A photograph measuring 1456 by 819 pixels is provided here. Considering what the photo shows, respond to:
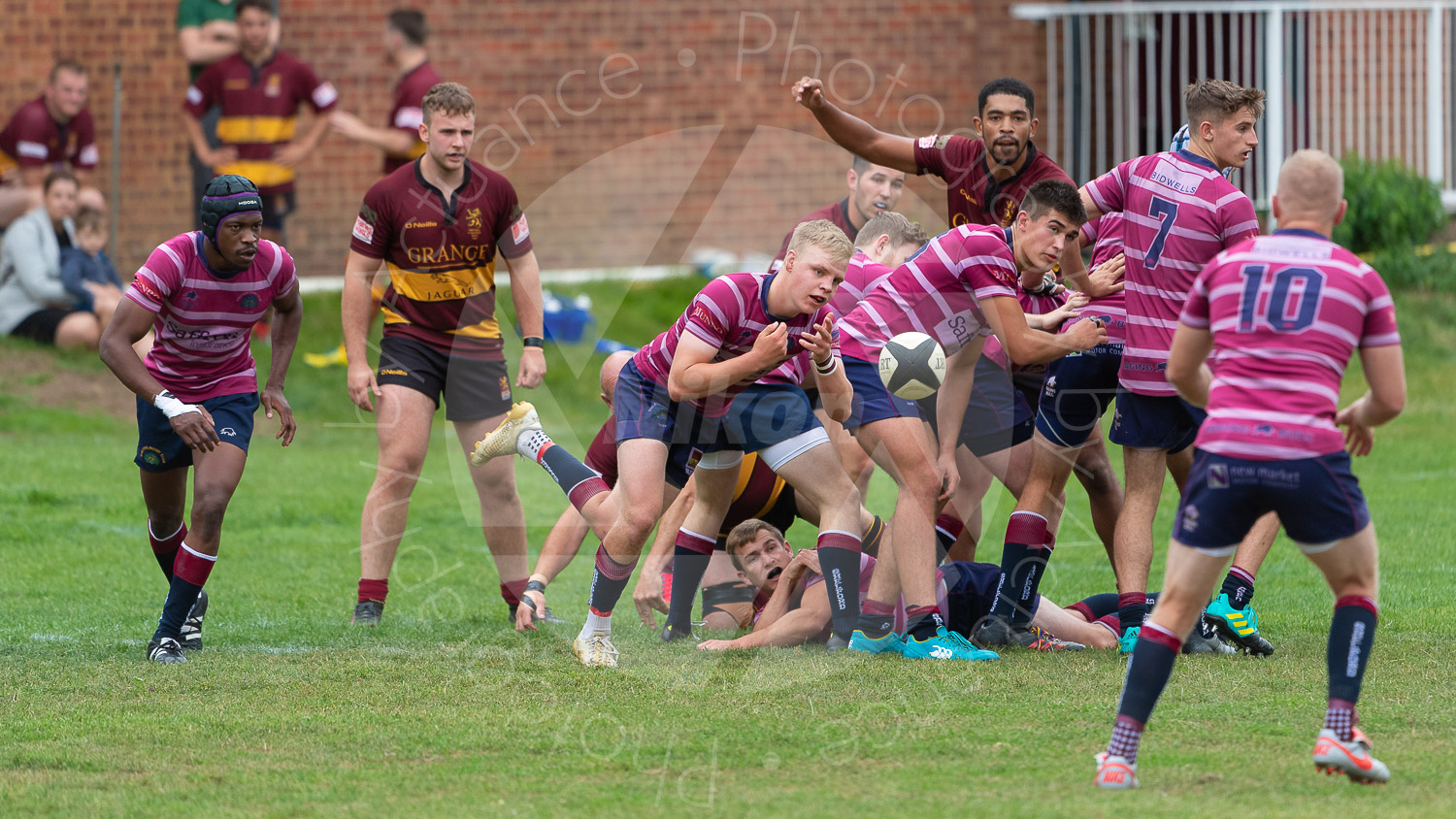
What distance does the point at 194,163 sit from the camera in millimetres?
13367

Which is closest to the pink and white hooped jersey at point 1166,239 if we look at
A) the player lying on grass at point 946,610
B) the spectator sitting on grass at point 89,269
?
the player lying on grass at point 946,610

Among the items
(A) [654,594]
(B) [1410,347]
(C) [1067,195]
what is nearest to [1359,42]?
(B) [1410,347]

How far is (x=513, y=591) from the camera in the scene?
7.23 meters

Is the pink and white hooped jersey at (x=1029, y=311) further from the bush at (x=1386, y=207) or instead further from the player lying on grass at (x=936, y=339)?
the bush at (x=1386, y=207)

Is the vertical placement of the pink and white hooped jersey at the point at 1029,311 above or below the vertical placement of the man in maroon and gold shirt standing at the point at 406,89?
below

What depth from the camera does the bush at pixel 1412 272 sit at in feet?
47.6

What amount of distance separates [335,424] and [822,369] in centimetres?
801

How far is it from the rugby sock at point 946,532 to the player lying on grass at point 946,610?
1.55 feet

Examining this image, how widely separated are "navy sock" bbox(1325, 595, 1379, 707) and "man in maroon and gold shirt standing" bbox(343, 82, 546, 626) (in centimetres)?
387

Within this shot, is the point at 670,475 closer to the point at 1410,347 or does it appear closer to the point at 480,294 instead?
the point at 480,294

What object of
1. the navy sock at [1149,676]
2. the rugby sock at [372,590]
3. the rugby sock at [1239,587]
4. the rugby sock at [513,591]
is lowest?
the rugby sock at [513,591]

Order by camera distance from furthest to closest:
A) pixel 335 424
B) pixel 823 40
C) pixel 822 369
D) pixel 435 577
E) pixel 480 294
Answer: pixel 823 40 → pixel 335 424 → pixel 435 577 → pixel 480 294 → pixel 822 369

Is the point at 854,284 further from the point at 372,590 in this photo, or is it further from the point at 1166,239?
the point at 372,590

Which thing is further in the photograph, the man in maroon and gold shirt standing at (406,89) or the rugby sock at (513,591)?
the man in maroon and gold shirt standing at (406,89)
